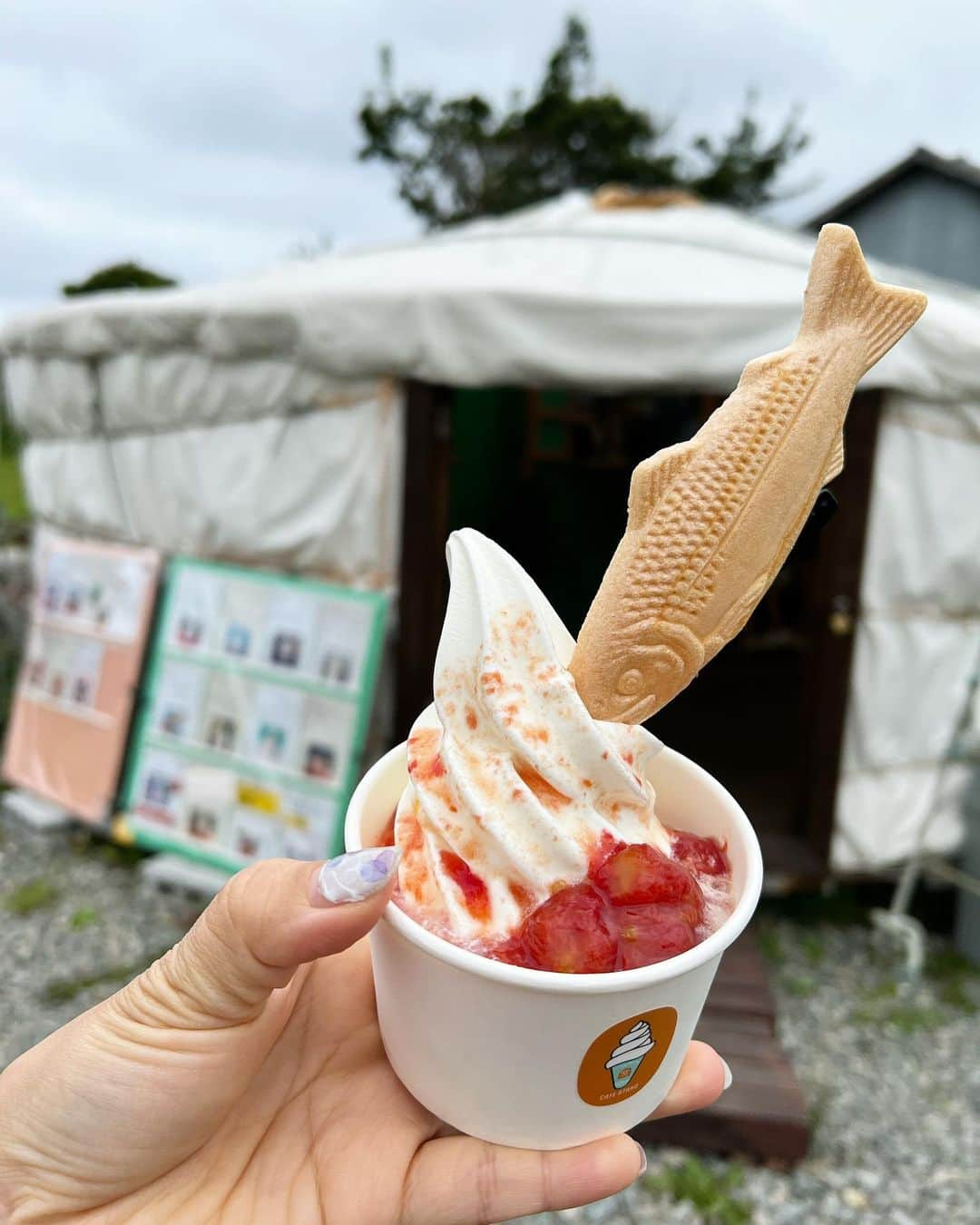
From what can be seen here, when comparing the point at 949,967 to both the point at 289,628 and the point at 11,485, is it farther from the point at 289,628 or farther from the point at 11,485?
the point at 11,485

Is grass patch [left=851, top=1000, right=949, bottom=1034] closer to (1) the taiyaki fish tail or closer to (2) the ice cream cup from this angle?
(2) the ice cream cup

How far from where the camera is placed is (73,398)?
4.35m

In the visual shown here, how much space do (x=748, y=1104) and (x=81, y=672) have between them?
3444 millimetres

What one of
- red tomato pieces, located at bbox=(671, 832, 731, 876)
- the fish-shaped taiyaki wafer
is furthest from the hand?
the fish-shaped taiyaki wafer

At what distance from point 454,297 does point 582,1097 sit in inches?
99.4

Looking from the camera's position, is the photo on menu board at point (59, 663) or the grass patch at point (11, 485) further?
the grass patch at point (11, 485)

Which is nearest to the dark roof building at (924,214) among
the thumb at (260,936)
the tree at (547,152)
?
the tree at (547,152)

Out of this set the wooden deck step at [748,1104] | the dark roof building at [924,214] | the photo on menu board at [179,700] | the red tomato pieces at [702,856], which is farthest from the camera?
the dark roof building at [924,214]

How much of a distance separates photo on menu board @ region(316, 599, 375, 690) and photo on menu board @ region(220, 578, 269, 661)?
34cm

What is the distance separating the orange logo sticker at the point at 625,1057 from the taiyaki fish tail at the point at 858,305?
2.72 ft

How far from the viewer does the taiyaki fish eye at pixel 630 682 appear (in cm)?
104

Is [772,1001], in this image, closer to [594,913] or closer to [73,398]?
[594,913]

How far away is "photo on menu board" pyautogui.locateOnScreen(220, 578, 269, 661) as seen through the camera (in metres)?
3.63

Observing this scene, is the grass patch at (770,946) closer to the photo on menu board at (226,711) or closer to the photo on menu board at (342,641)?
the photo on menu board at (342,641)
